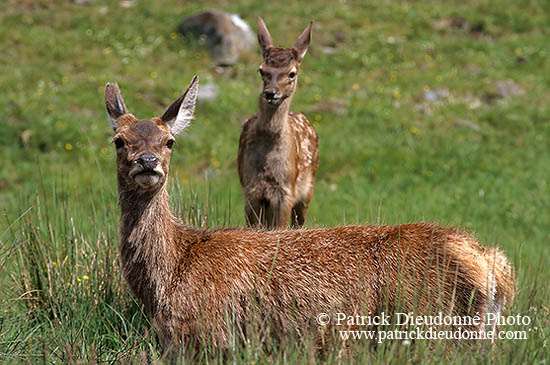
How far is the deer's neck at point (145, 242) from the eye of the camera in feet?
15.0

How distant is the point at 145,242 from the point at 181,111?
1.01 m

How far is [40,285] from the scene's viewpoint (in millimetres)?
5742

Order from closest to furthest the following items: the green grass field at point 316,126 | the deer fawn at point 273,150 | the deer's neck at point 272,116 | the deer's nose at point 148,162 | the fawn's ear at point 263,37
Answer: the deer's nose at point 148,162, the green grass field at point 316,126, the deer fawn at point 273,150, the deer's neck at point 272,116, the fawn's ear at point 263,37

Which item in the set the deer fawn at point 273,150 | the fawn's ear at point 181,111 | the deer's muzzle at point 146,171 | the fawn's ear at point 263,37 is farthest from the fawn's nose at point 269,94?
the deer's muzzle at point 146,171

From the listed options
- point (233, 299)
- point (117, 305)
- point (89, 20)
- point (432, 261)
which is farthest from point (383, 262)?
point (89, 20)

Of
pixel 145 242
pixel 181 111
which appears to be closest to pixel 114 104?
pixel 181 111

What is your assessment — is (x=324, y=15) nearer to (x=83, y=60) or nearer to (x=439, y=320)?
(x=83, y=60)

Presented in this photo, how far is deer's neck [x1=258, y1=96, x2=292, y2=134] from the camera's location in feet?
24.2

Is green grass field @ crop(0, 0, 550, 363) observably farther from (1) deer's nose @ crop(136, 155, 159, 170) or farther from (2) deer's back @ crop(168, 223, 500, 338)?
(1) deer's nose @ crop(136, 155, 159, 170)

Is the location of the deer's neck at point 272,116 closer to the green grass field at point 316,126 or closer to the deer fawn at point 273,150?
the deer fawn at point 273,150

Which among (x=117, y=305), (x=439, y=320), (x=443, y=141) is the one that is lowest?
(x=443, y=141)

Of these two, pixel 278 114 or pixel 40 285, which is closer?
pixel 40 285

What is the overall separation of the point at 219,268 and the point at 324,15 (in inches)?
664

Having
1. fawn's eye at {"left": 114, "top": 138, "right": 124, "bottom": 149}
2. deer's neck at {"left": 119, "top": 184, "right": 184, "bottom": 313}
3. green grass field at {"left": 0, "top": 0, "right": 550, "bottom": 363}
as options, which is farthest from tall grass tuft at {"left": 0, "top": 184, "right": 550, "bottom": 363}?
fawn's eye at {"left": 114, "top": 138, "right": 124, "bottom": 149}
